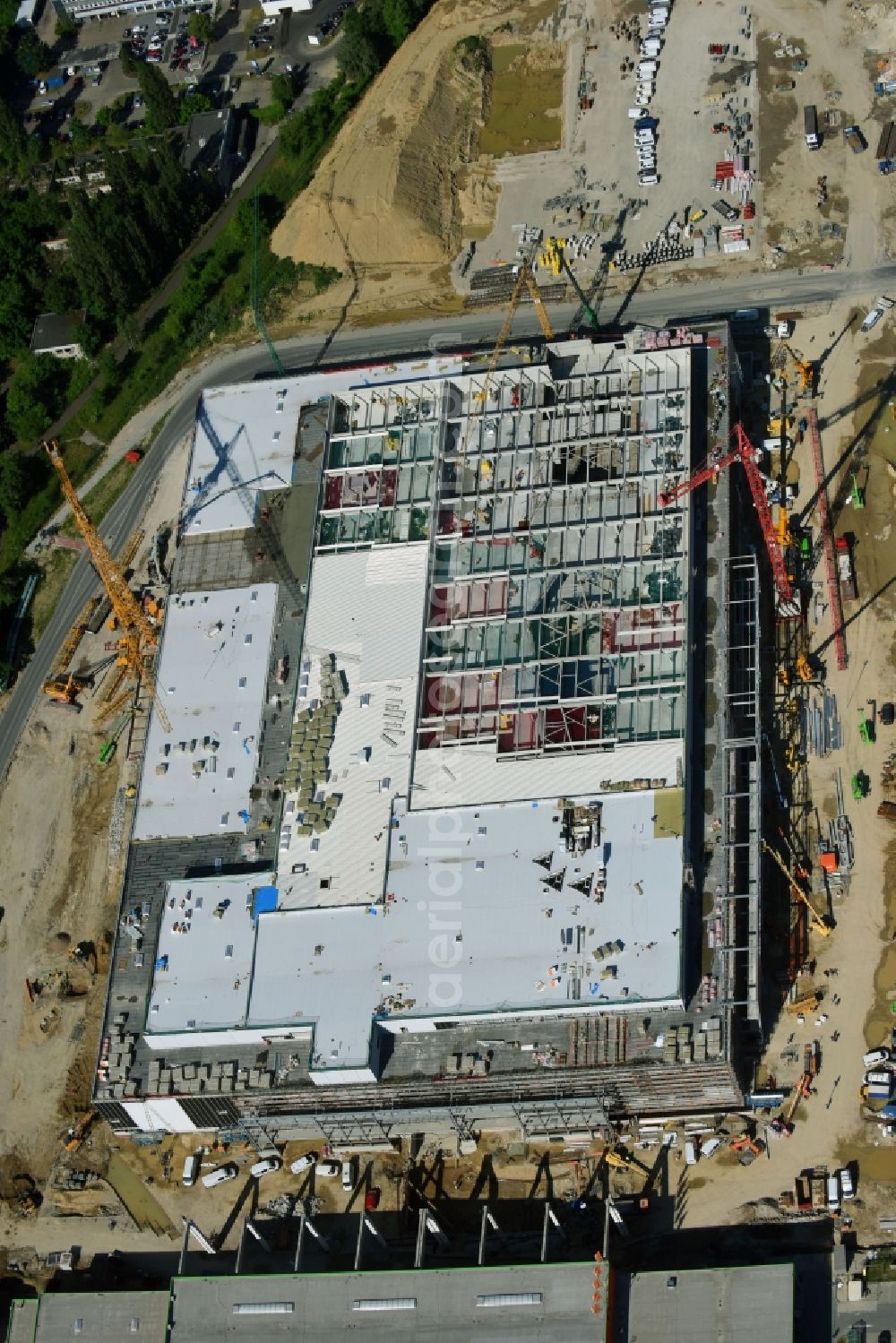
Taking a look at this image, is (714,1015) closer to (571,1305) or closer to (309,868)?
(571,1305)

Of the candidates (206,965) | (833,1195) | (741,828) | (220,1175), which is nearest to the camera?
(833,1195)

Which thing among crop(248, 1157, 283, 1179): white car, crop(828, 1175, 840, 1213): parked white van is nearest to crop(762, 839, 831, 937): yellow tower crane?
crop(828, 1175, 840, 1213): parked white van

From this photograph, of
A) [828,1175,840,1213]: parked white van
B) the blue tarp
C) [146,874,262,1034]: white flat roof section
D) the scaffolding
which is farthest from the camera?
the blue tarp

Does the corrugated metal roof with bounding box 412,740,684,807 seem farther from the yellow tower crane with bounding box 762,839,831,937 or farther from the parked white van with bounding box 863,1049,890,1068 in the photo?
the parked white van with bounding box 863,1049,890,1068

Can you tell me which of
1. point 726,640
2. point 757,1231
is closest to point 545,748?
point 726,640

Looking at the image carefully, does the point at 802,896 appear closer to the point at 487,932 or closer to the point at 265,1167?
the point at 487,932

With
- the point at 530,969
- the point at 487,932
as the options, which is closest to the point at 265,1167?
the point at 487,932
